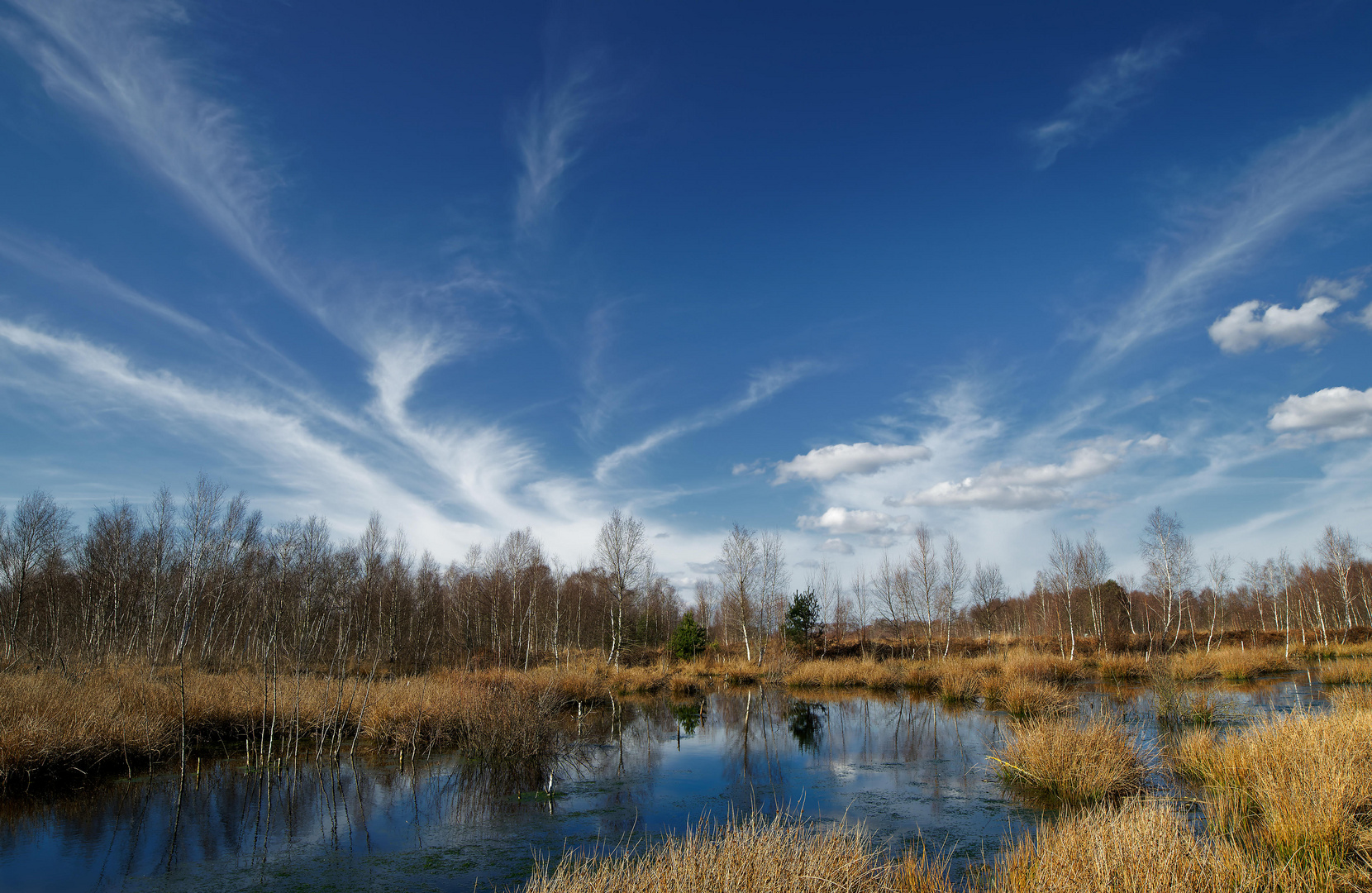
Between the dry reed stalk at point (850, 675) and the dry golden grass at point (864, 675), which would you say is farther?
the dry reed stalk at point (850, 675)

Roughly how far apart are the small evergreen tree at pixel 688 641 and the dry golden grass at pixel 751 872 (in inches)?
1397

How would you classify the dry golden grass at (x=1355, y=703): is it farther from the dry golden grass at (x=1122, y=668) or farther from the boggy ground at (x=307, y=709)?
the dry golden grass at (x=1122, y=668)

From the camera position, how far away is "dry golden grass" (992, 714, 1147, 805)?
416 inches

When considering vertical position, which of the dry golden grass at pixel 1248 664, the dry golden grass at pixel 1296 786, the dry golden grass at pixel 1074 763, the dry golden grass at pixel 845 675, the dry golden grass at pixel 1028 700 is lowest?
the dry golden grass at pixel 845 675

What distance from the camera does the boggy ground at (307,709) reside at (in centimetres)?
1280

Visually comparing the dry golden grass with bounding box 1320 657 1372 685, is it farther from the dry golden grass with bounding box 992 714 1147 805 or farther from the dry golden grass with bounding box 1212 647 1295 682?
the dry golden grass with bounding box 992 714 1147 805

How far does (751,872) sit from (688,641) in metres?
36.7

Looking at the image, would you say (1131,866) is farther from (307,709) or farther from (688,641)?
(688,641)

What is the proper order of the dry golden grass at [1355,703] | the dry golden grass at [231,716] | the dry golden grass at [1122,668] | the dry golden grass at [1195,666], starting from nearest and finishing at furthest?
1. the dry golden grass at [1355,703]
2. the dry golden grass at [231,716]
3. the dry golden grass at [1195,666]
4. the dry golden grass at [1122,668]

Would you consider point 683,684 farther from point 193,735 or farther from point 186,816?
point 186,816

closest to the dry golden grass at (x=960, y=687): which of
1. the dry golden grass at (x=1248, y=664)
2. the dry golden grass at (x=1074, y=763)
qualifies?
the dry golden grass at (x=1248, y=664)

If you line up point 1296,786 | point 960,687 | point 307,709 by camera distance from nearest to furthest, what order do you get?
point 1296,786 → point 307,709 → point 960,687

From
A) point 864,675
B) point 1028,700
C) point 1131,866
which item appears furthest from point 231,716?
point 864,675

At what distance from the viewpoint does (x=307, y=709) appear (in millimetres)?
17766
